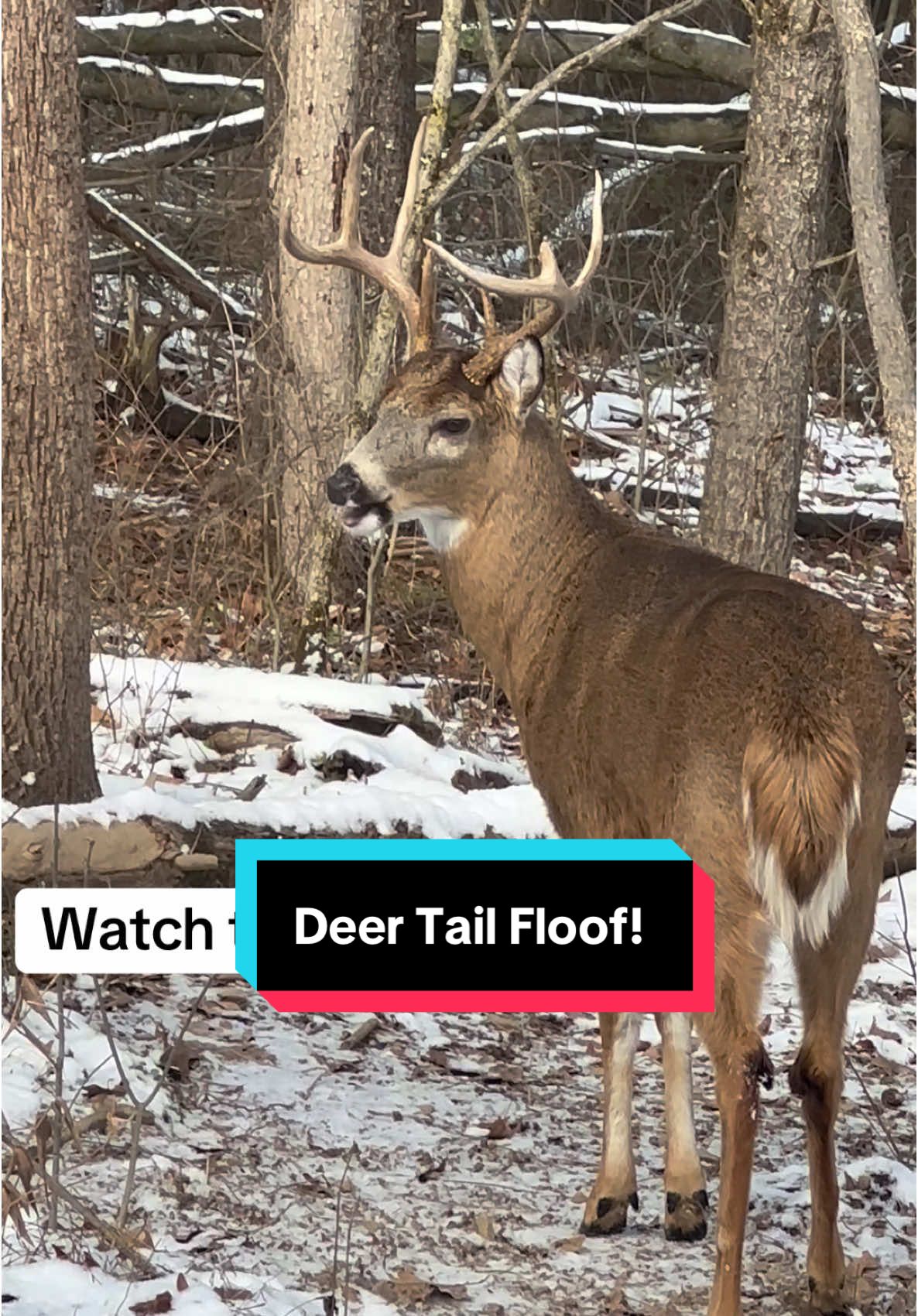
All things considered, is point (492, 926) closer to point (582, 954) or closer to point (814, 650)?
point (582, 954)

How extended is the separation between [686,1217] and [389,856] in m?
1.84

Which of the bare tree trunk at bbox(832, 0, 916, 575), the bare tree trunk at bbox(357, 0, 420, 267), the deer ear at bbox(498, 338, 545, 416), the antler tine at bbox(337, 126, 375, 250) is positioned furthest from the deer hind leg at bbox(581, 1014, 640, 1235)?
the bare tree trunk at bbox(357, 0, 420, 267)

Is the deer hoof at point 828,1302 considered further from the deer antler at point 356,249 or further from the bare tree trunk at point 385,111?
the bare tree trunk at point 385,111

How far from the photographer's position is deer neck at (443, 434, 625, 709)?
20.0ft

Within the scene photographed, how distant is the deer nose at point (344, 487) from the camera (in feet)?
20.0

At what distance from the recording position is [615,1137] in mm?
5656

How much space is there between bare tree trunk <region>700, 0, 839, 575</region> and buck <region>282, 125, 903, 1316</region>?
3.38 meters

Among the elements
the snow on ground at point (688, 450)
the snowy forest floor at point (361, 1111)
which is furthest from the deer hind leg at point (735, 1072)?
the snow on ground at point (688, 450)

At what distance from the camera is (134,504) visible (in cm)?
1153

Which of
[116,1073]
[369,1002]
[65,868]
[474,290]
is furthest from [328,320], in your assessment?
[369,1002]

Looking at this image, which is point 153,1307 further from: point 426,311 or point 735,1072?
point 426,311

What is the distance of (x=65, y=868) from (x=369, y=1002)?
230 centimetres

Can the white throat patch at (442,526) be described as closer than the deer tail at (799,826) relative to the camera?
No

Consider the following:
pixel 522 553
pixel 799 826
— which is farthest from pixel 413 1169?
pixel 522 553
